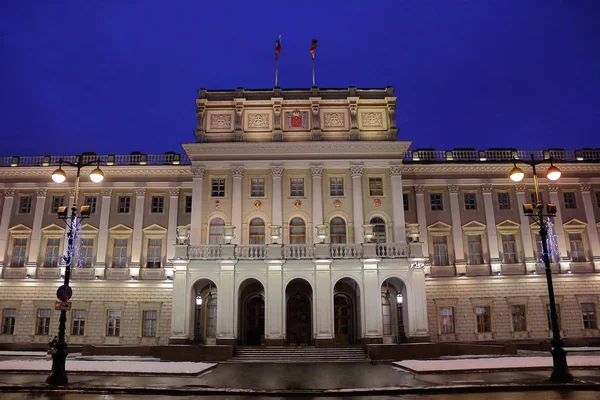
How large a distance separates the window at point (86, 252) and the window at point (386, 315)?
21709mm

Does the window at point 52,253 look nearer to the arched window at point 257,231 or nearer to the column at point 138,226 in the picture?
the column at point 138,226

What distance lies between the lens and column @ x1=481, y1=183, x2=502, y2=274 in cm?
3609

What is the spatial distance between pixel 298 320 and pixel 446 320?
11.0 meters

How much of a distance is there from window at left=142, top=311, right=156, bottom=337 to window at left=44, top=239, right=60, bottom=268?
805 cm

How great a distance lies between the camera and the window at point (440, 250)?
36531 mm

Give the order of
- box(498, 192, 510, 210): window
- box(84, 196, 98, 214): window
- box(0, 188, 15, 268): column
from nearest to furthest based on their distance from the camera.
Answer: box(0, 188, 15, 268): column, box(498, 192, 510, 210): window, box(84, 196, 98, 214): window

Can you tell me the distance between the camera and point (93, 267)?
36.4m

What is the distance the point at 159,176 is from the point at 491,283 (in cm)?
2615

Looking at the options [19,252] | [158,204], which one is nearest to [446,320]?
[158,204]

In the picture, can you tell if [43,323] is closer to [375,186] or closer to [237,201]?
[237,201]

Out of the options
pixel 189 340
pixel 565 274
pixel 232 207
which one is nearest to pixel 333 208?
pixel 232 207

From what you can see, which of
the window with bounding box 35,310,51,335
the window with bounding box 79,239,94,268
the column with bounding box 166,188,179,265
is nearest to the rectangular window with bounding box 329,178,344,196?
the column with bounding box 166,188,179,265

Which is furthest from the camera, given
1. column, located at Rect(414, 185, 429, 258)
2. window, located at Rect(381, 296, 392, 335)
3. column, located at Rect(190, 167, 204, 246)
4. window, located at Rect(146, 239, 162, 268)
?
window, located at Rect(146, 239, 162, 268)

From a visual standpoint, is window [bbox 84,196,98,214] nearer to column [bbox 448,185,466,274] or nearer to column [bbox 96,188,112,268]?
column [bbox 96,188,112,268]
